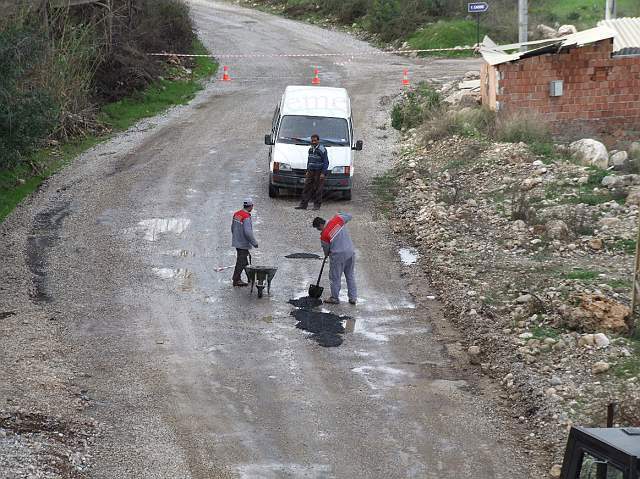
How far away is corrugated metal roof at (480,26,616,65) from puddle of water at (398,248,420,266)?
8.67 m

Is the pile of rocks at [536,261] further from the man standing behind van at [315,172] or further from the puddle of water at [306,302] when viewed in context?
the puddle of water at [306,302]

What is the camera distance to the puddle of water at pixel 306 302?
15.3 metres

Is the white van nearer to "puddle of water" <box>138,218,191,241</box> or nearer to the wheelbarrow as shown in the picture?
"puddle of water" <box>138,218,191,241</box>

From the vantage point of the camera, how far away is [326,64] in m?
39.5

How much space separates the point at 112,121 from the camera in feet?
98.2

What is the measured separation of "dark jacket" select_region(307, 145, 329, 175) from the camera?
68.2 ft

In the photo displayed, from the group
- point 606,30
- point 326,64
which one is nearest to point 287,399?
point 606,30

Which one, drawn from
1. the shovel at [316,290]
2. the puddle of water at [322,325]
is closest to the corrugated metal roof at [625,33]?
the shovel at [316,290]

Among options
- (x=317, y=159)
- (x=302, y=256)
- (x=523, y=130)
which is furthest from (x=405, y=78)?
(x=302, y=256)

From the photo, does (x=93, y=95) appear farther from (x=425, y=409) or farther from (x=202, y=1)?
(x=202, y=1)

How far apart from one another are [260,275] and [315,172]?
233 inches

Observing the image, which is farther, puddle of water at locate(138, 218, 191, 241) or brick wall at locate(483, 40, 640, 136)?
brick wall at locate(483, 40, 640, 136)

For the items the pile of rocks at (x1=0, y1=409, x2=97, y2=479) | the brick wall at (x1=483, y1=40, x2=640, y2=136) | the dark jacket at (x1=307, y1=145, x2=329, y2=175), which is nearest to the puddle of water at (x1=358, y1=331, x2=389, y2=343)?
the pile of rocks at (x1=0, y1=409, x2=97, y2=479)

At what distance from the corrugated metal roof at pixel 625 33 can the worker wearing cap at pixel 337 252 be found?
44.7 feet
